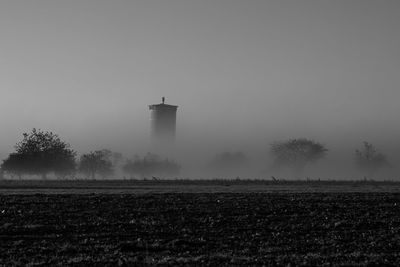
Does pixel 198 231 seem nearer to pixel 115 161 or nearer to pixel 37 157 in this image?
pixel 37 157

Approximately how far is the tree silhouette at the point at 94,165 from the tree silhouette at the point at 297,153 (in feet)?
144

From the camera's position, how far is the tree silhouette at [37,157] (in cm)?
11588

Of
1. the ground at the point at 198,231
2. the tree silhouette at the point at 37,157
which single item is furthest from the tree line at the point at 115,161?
the ground at the point at 198,231

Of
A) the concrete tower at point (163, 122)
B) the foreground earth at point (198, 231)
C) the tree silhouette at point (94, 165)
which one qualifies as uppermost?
the concrete tower at point (163, 122)

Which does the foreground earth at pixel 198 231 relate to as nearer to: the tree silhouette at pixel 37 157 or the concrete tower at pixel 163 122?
the tree silhouette at pixel 37 157

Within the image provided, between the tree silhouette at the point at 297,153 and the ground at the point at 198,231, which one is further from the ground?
the tree silhouette at the point at 297,153

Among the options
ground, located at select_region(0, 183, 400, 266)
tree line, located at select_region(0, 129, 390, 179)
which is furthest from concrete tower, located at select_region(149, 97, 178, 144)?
ground, located at select_region(0, 183, 400, 266)

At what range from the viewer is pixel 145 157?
15888 centimetres

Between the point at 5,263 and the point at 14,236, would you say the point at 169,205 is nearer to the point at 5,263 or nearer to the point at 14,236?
the point at 14,236

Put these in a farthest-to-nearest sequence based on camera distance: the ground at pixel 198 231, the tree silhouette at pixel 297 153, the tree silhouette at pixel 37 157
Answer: the tree silhouette at pixel 297 153 → the tree silhouette at pixel 37 157 → the ground at pixel 198 231

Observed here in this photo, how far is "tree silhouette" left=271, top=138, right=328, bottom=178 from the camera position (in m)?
152

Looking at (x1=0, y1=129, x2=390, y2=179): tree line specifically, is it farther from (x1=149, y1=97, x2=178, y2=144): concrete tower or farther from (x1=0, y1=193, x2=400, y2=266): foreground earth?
(x1=0, y1=193, x2=400, y2=266): foreground earth

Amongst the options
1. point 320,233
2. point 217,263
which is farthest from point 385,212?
point 217,263

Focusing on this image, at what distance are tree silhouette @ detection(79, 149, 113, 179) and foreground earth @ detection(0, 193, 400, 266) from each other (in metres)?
100
